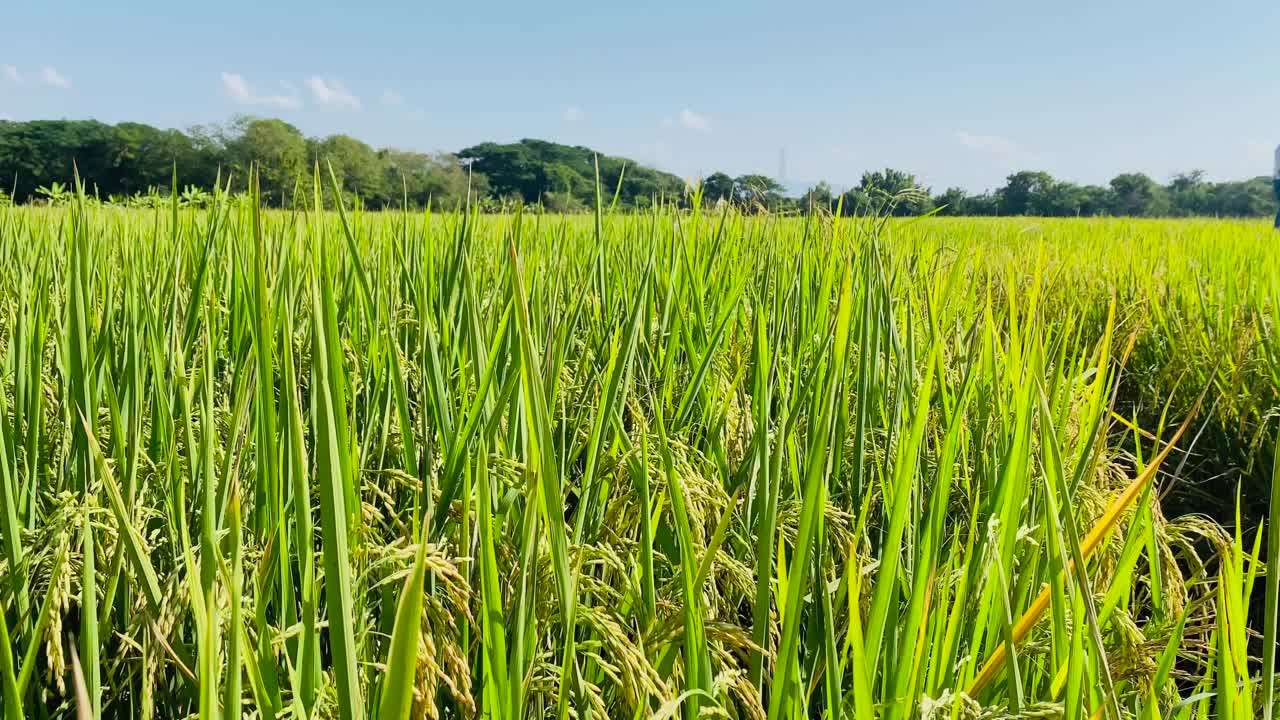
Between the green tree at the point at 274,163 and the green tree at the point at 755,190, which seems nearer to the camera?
the green tree at the point at 274,163

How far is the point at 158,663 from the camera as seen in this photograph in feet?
2.24

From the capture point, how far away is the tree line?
1.72 metres

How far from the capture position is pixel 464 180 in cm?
169

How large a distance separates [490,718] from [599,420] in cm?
28

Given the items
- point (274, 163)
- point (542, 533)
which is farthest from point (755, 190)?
point (274, 163)

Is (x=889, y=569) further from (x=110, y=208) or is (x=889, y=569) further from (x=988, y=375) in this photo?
(x=110, y=208)

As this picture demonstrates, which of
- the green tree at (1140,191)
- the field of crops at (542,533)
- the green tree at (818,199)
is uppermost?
the green tree at (1140,191)

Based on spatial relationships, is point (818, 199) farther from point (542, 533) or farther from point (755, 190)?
point (542, 533)

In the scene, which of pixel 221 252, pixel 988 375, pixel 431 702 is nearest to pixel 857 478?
pixel 988 375

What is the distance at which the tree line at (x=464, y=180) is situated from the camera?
1.72 meters

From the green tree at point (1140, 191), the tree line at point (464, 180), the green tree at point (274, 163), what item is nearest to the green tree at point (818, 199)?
the tree line at point (464, 180)

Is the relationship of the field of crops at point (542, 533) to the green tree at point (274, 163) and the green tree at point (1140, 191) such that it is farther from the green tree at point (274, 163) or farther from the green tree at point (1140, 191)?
the green tree at point (1140, 191)

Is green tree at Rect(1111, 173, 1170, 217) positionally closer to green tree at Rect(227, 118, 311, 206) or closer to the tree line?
the tree line

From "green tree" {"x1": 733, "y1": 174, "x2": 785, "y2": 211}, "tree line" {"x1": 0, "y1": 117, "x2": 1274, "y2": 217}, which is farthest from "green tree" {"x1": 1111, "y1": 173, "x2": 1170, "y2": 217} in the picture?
"green tree" {"x1": 733, "y1": 174, "x2": 785, "y2": 211}
